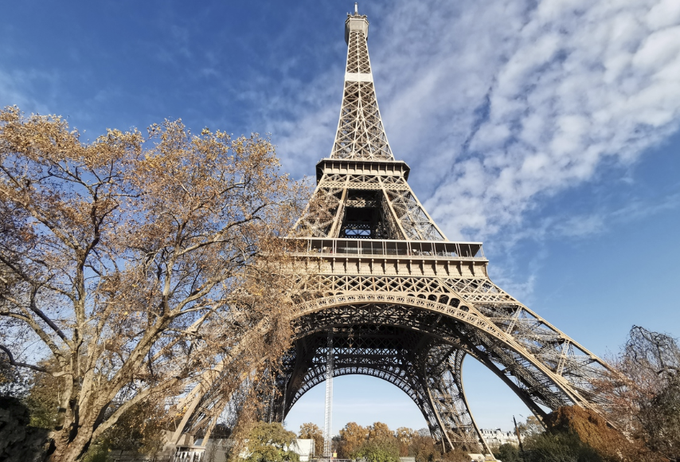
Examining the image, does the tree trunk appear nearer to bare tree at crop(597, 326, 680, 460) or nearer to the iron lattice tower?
the iron lattice tower

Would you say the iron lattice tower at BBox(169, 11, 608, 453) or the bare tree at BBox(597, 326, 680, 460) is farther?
the iron lattice tower at BBox(169, 11, 608, 453)

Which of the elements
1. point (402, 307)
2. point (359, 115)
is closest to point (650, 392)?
point (402, 307)

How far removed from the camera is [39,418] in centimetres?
1376

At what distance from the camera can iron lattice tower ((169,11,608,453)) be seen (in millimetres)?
14664

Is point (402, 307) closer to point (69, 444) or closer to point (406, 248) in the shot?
point (406, 248)

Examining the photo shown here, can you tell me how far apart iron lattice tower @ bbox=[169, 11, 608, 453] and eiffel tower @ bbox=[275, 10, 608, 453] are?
0.22 ft

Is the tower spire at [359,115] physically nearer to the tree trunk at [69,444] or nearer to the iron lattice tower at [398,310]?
the iron lattice tower at [398,310]

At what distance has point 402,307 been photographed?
61.5ft

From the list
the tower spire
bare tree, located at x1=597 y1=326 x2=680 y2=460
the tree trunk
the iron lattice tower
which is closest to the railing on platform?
the iron lattice tower

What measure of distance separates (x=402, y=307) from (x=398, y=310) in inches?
24.9

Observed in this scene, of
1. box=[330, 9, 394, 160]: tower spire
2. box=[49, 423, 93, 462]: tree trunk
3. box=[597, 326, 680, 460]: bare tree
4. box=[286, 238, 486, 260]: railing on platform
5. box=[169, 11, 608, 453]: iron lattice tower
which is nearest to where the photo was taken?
box=[49, 423, 93, 462]: tree trunk

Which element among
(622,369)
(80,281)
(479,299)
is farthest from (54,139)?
(622,369)

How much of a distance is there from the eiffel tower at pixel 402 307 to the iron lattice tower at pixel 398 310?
0.22ft

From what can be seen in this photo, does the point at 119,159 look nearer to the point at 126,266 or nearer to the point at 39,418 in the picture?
the point at 126,266
